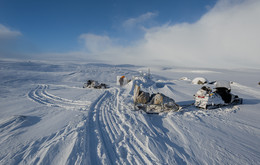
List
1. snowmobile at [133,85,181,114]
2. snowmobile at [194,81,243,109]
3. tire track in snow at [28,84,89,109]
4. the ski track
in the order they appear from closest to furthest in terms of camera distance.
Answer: the ski track
snowmobile at [133,85,181,114]
snowmobile at [194,81,243,109]
tire track in snow at [28,84,89,109]

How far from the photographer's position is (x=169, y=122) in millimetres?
5430

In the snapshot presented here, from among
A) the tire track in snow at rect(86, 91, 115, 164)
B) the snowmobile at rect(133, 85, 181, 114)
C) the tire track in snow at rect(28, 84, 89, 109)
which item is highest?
the snowmobile at rect(133, 85, 181, 114)

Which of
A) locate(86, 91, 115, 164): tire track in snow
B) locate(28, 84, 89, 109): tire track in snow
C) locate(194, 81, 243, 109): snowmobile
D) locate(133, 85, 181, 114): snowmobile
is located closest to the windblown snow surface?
locate(86, 91, 115, 164): tire track in snow

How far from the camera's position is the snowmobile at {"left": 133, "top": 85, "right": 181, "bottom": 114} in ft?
21.8

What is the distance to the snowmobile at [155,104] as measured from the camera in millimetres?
6648

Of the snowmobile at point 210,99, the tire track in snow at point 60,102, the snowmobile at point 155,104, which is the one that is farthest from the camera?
the tire track in snow at point 60,102

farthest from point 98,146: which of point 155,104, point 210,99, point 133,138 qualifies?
point 210,99

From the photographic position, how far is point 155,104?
6.96m

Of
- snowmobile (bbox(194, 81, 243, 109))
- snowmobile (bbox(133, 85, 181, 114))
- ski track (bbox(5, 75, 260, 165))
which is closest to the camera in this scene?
ski track (bbox(5, 75, 260, 165))

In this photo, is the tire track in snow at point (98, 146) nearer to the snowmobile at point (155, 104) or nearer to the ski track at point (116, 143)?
the ski track at point (116, 143)

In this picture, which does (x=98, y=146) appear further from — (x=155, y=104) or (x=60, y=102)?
(x=60, y=102)

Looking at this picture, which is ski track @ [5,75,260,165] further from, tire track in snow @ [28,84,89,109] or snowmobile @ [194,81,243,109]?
→ tire track in snow @ [28,84,89,109]

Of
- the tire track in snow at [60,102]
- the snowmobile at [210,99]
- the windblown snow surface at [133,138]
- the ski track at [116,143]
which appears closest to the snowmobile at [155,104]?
the windblown snow surface at [133,138]

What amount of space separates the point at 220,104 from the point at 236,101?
5.61 feet
